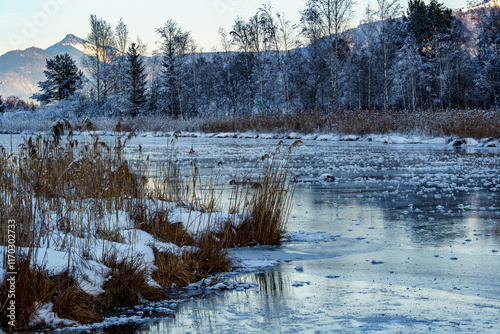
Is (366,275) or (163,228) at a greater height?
(163,228)

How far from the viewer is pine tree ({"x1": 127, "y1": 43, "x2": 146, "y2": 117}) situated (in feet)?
163

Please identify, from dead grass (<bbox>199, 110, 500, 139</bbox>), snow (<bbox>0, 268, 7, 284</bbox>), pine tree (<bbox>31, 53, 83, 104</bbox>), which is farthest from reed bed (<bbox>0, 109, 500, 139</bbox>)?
snow (<bbox>0, 268, 7, 284</bbox>)

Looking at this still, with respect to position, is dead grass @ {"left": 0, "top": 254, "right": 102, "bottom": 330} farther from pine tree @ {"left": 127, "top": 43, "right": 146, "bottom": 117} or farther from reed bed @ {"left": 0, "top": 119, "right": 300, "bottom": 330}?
pine tree @ {"left": 127, "top": 43, "right": 146, "bottom": 117}

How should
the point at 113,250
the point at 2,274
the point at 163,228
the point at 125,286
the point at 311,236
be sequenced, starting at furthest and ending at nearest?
the point at 311,236, the point at 163,228, the point at 113,250, the point at 125,286, the point at 2,274

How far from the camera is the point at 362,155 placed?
617 inches

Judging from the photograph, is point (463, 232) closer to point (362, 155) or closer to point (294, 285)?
point (294, 285)

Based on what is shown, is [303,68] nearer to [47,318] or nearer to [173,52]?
[173,52]

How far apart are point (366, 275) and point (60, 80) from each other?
184 ft

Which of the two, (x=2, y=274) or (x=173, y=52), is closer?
(x=2, y=274)

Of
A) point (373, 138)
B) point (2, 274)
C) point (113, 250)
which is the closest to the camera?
point (2, 274)

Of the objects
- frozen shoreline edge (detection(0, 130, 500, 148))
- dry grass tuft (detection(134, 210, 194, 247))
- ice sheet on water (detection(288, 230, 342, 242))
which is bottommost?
ice sheet on water (detection(288, 230, 342, 242))

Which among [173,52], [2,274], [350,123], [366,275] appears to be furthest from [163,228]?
[173,52]

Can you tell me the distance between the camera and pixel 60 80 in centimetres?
5497

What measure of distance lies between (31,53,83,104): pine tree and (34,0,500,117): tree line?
0.36 ft
